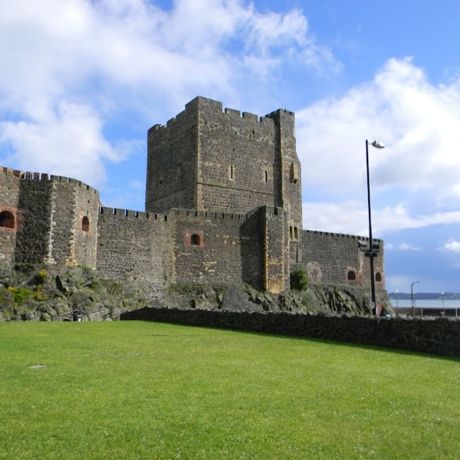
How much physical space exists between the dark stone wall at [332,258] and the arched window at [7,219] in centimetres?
2215

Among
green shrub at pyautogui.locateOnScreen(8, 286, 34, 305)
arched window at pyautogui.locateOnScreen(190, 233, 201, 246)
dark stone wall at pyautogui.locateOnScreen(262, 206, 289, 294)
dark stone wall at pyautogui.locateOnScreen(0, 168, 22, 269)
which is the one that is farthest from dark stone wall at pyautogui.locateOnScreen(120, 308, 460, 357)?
dark stone wall at pyautogui.locateOnScreen(262, 206, 289, 294)

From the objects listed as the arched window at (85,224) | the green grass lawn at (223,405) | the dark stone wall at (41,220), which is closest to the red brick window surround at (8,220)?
the dark stone wall at (41,220)

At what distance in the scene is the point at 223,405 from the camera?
6832 mm

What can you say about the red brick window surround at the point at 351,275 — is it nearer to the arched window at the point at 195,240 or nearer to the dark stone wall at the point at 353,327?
the arched window at the point at 195,240

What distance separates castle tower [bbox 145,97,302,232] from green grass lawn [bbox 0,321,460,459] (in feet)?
84.0

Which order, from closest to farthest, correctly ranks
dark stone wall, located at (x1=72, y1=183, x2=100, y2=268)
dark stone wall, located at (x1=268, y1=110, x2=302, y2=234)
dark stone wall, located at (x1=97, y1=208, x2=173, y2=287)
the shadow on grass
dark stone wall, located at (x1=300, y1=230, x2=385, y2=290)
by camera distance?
the shadow on grass, dark stone wall, located at (x1=72, y1=183, x2=100, y2=268), dark stone wall, located at (x1=97, y1=208, x2=173, y2=287), dark stone wall, located at (x1=268, y1=110, x2=302, y2=234), dark stone wall, located at (x1=300, y1=230, x2=385, y2=290)

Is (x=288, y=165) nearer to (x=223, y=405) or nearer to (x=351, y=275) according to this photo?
(x=351, y=275)

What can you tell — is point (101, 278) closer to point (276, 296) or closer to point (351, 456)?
point (276, 296)

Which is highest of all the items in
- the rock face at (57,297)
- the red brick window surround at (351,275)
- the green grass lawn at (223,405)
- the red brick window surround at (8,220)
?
the red brick window surround at (8,220)

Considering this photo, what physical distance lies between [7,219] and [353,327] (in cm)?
1688

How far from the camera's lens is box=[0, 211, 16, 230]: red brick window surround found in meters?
24.0

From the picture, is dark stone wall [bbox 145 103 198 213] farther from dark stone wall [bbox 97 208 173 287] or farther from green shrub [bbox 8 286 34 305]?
green shrub [bbox 8 286 34 305]

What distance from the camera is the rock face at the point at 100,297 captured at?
2252cm

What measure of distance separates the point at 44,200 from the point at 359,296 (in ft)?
90.2
